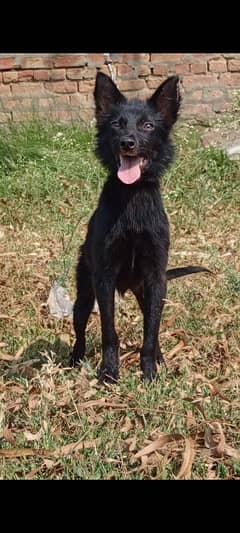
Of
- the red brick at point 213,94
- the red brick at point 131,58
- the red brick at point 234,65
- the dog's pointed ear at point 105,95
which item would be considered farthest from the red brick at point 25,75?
the dog's pointed ear at point 105,95

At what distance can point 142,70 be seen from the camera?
Answer: 9.38 m

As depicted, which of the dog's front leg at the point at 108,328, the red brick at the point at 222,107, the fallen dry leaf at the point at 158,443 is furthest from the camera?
the red brick at the point at 222,107

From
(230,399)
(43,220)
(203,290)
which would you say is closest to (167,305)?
(203,290)

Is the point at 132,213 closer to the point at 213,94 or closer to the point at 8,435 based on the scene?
the point at 8,435

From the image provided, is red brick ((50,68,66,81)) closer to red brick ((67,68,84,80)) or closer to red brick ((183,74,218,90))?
red brick ((67,68,84,80))

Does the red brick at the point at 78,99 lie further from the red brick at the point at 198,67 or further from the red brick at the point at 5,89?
the red brick at the point at 198,67

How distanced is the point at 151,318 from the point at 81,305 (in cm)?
62

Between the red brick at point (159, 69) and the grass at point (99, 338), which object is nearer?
the grass at point (99, 338)

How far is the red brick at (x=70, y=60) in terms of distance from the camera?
927 cm

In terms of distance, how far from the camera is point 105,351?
4129mm

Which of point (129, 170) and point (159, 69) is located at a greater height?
point (159, 69)

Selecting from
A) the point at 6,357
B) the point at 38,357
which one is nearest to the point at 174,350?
the point at 38,357

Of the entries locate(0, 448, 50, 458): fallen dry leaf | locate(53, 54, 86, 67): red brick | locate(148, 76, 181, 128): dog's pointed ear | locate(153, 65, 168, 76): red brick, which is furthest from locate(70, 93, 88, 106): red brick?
locate(0, 448, 50, 458): fallen dry leaf

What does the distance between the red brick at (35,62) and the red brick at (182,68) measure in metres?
1.43
